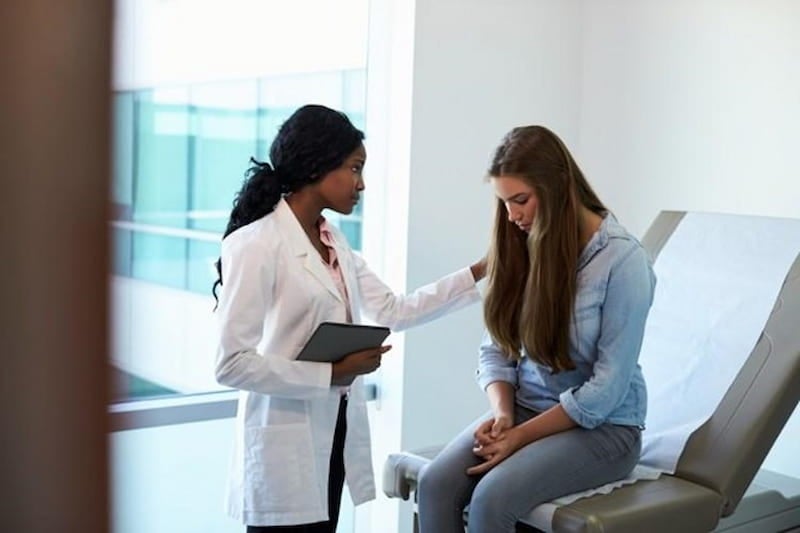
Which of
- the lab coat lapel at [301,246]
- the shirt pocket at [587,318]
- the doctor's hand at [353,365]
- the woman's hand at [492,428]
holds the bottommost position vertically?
the woman's hand at [492,428]

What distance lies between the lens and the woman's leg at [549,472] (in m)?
1.98

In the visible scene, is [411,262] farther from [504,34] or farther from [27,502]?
[27,502]

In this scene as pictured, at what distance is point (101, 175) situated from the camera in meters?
0.36

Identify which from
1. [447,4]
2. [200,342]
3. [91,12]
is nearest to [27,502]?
[91,12]

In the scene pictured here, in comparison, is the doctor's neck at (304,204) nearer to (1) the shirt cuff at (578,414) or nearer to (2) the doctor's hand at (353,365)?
(2) the doctor's hand at (353,365)

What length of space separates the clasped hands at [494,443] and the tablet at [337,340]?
1.01ft

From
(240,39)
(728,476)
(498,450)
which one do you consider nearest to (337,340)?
(498,450)

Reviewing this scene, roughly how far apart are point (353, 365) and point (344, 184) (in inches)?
15.2

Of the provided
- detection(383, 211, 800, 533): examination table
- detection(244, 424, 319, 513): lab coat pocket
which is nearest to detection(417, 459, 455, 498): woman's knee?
detection(383, 211, 800, 533): examination table

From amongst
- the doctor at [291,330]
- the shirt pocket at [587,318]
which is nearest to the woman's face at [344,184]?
the doctor at [291,330]

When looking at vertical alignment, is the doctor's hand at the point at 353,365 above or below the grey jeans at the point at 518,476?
above

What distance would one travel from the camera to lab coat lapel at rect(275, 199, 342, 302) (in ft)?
6.84

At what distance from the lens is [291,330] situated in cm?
209

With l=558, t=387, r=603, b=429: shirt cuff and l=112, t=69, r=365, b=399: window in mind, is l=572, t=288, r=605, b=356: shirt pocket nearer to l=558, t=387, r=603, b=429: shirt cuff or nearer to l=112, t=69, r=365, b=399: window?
l=558, t=387, r=603, b=429: shirt cuff
